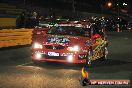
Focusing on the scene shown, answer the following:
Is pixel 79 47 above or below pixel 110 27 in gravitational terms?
above

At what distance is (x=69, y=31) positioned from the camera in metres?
14.8

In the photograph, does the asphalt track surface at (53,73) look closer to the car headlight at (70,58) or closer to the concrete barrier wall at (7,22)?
the car headlight at (70,58)

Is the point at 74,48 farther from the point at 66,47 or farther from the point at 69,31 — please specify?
the point at 69,31

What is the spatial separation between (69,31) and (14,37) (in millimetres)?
8139

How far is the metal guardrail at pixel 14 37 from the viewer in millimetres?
21172

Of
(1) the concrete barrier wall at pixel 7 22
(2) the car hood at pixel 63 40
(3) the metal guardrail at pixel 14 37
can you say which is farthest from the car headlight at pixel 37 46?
(1) the concrete barrier wall at pixel 7 22

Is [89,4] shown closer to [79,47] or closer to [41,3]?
[41,3]

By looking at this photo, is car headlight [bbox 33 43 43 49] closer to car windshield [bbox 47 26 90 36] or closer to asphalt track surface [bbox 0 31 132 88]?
asphalt track surface [bbox 0 31 132 88]

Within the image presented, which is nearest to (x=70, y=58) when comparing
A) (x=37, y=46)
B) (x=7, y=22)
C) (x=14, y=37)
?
(x=37, y=46)

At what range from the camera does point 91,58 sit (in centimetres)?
1439

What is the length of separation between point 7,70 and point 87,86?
11.4 ft

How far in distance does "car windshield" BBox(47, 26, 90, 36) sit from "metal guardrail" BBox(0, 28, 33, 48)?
Result: 6.38 meters

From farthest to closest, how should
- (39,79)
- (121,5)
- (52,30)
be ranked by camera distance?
1. (121,5)
2. (52,30)
3. (39,79)

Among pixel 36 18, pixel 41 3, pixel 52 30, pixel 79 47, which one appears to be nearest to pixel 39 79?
pixel 79 47
